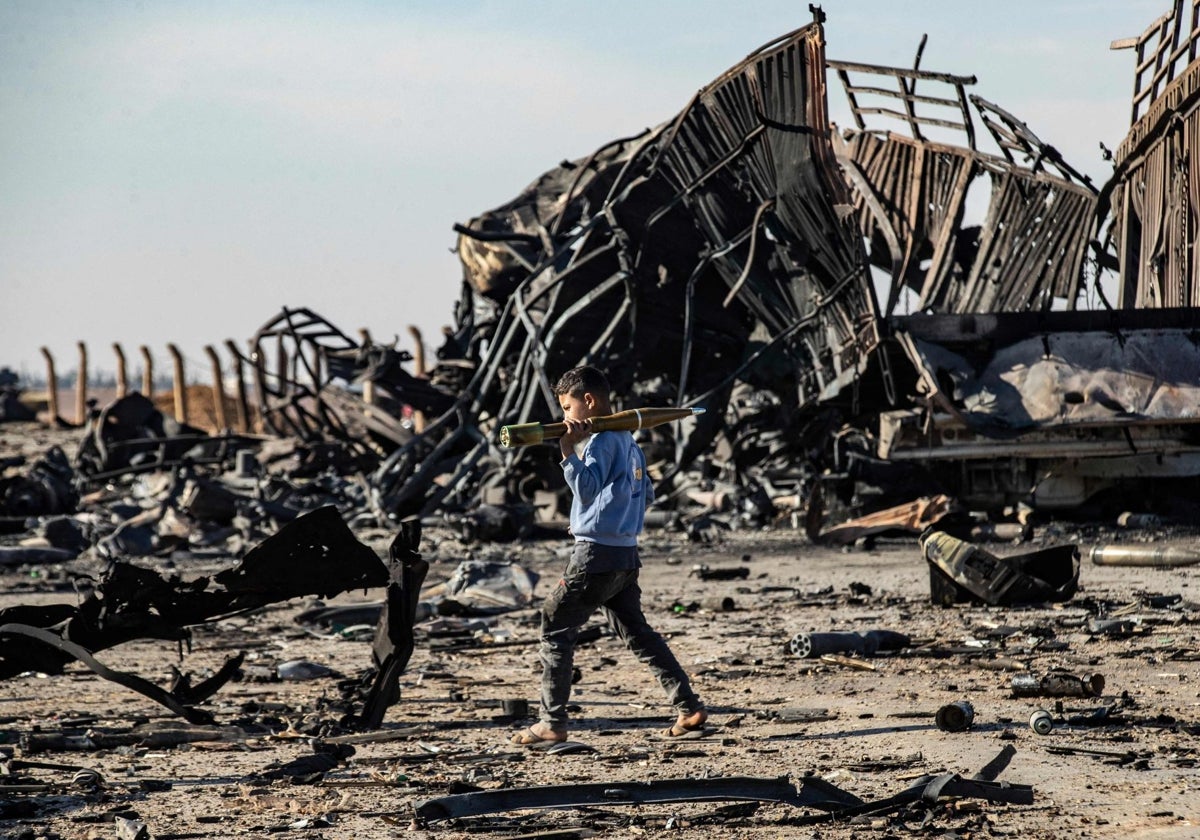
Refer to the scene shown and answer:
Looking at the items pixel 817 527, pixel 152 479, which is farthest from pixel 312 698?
pixel 152 479

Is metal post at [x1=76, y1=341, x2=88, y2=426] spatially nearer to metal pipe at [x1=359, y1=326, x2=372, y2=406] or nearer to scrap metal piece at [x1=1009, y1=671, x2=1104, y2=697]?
metal pipe at [x1=359, y1=326, x2=372, y2=406]

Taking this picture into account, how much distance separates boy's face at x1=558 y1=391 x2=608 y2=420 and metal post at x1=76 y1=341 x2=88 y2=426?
89.5 ft

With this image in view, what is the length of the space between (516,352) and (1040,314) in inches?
295

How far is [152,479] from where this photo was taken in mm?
19516

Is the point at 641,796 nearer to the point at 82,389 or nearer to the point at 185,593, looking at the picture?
the point at 185,593

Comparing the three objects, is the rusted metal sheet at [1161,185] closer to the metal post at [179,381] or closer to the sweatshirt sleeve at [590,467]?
the sweatshirt sleeve at [590,467]

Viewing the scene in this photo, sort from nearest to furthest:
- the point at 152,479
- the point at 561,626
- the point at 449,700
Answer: the point at 561,626
the point at 449,700
the point at 152,479

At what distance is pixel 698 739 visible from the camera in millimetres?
4973

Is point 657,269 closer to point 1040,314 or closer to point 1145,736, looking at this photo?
point 1040,314

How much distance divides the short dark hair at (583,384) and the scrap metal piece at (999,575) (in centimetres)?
378

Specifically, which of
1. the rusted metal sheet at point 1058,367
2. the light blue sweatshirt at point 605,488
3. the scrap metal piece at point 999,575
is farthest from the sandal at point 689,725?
the rusted metal sheet at point 1058,367

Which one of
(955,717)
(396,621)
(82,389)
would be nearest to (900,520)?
(955,717)

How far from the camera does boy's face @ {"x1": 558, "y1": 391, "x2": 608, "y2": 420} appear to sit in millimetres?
5031

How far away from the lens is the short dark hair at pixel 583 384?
5027 millimetres
